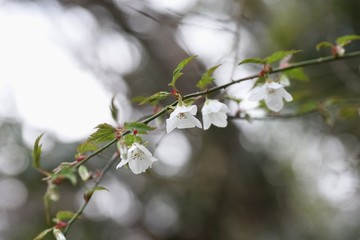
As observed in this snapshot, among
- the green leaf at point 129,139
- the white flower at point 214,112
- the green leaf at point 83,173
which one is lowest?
the green leaf at point 83,173

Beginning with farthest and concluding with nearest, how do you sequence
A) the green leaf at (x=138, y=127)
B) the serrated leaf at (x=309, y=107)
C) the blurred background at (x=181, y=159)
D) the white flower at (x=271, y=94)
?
1. the blurred background at (x=181, y=159)
2. the serrated leaf at (x=309, y=107)
3. the white flower at (x=271, y=94)
4. the green leaf at (x=138, y=127)

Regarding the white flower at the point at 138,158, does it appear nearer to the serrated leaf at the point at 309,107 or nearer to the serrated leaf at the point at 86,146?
the serrated leaf at the point at 86,146

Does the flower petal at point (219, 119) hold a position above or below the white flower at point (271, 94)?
below

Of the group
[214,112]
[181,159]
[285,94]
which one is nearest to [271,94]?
[285,94]

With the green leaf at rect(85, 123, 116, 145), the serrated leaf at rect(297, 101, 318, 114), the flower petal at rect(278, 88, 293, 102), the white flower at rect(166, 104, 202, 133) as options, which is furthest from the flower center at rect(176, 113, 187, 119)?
the serrated leaf at rect(297, 101, 318, 114)

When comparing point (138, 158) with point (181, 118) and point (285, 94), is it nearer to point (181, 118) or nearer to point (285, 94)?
point (181, 118)

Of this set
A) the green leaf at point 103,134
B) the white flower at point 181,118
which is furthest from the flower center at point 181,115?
the green leaf at point 103,134

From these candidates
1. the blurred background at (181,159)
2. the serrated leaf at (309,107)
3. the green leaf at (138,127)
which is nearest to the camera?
the green leaf at (138,127)

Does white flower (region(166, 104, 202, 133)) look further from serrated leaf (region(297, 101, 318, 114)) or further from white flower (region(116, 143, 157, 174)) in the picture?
serrated leaf (region(297, 101, 318, 114))
